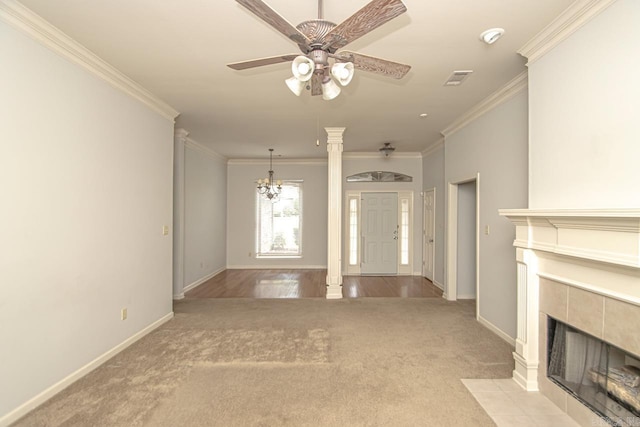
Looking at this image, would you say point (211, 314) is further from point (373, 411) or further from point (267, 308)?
point (373, 411)

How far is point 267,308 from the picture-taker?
4.84 meters

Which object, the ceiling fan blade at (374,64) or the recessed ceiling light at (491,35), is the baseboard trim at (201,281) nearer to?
the ceiling fan blade at (374,64)

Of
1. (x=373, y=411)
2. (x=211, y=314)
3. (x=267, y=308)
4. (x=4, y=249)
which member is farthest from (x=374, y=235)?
(x=4, y=249)

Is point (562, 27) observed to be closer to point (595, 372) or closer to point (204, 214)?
point (595, 372)

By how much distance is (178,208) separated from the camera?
212 inches

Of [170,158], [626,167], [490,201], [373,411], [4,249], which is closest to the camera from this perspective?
[626,167]

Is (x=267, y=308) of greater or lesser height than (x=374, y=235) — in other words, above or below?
below

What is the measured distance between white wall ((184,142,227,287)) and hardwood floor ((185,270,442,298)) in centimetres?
36

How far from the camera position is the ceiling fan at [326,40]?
1447 mm

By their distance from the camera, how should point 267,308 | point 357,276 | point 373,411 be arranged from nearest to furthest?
point 373,411
point 267,308
point 357,276

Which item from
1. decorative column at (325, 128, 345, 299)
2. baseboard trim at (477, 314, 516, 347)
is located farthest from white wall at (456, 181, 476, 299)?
decorative column at (325, 128, 345, 299)

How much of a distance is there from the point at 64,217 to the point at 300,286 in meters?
4.28

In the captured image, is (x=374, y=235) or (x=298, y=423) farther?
(x=374, y=235)

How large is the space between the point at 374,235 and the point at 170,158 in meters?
4.68
